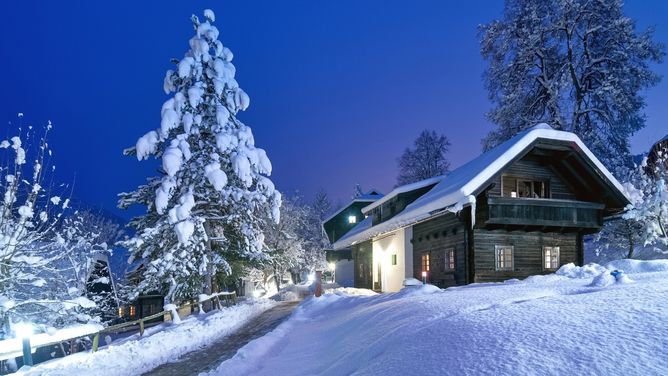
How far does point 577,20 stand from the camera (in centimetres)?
2877

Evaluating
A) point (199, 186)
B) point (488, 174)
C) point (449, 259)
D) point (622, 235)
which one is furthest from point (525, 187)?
point (199, 186)

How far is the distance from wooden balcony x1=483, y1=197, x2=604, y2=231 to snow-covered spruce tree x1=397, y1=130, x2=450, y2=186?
96.0ft

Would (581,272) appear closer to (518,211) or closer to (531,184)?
(518,211)

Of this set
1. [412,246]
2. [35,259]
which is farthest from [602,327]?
[412,246]

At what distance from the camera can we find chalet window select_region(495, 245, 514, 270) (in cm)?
1934

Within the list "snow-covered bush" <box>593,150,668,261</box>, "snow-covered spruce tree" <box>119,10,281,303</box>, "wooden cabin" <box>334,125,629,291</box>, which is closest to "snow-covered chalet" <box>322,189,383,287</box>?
"snow-covered bush" <box>593,150,668,261</box>

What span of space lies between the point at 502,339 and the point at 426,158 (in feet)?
150

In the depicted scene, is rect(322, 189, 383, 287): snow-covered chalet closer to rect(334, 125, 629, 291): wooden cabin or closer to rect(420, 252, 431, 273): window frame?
rect(420, 252, 431, 273): window frame

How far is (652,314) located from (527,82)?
28.4 metres

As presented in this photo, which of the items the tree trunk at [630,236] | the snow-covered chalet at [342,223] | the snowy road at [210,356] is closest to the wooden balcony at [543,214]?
the tree trunk at [630,236]

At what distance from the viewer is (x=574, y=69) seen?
29719 millimetres

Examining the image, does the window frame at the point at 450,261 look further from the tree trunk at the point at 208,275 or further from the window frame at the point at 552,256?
the tree trunk at the point at 208,275

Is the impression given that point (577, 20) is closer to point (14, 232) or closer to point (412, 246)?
point (412, 246)

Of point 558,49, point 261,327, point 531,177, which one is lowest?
point 261,327
